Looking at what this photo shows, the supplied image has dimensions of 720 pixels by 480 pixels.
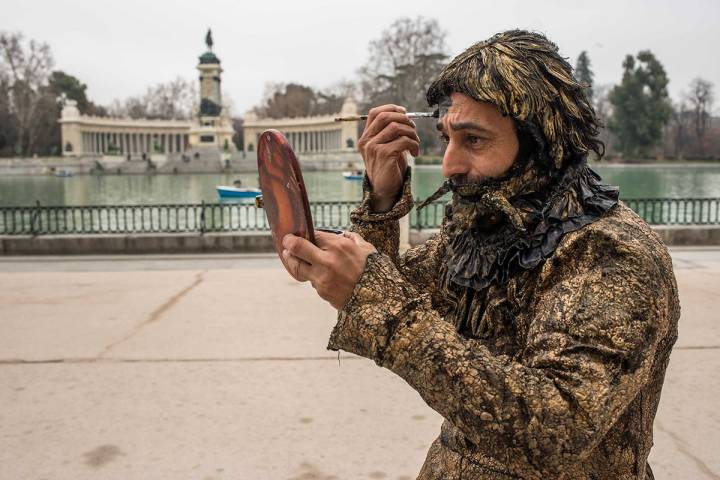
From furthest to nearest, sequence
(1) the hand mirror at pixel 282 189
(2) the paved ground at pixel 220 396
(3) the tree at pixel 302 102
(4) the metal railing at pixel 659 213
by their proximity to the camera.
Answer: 1. (3) the tree at pixel 302 102
2. (4) the metal railing at pixel 659 213
3. (2) the paved ground at pixel 220 396
4. (1) the hand mirror at pixel 282 189

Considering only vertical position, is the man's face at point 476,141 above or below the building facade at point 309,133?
below

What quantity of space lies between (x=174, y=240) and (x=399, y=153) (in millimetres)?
10362

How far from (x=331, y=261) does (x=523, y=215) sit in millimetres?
404

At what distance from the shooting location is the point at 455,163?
4.10ft

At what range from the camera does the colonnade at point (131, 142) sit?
78375mm

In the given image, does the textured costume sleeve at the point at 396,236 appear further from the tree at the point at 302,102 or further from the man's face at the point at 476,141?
the tree at the point at 302,102

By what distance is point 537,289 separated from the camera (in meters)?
1.20

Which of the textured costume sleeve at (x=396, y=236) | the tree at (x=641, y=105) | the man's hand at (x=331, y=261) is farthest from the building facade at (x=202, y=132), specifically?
the man's hand at (x=331, y=261)

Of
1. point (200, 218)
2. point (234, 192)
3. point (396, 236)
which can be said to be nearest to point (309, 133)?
point (234, 192)

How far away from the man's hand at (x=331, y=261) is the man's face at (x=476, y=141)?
280 mm

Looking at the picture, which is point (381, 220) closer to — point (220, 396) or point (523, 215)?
point (523, 215)

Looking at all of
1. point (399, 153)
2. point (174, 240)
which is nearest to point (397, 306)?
point (399, 153)

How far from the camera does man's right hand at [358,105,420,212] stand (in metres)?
1.50

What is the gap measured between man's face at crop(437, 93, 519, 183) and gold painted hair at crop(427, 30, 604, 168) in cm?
2
